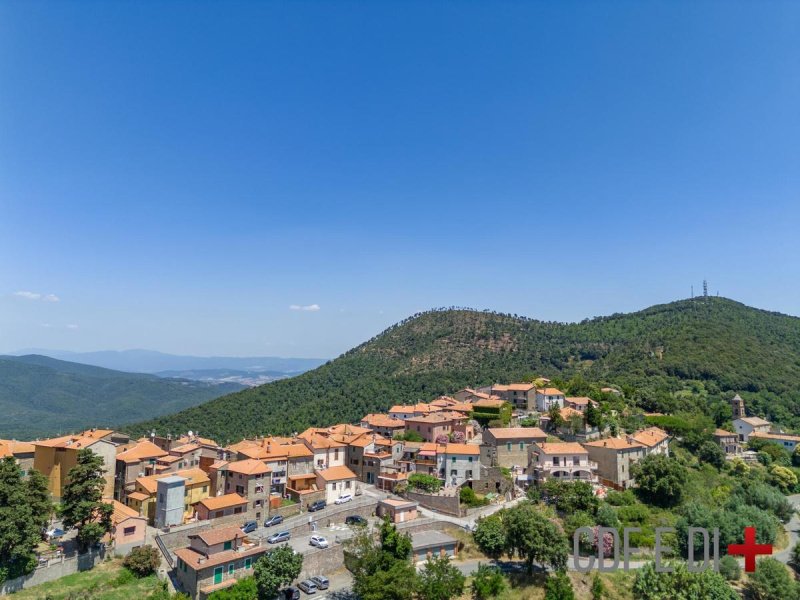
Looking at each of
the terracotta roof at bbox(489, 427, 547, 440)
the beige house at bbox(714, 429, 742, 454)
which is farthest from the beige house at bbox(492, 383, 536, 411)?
the beige house at bbox(714, 429, 742, 454)

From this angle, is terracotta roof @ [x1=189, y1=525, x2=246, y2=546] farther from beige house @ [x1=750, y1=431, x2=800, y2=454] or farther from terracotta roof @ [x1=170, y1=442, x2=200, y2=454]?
beige house @ [x1=750, y1=431, x2=800, y2=454]

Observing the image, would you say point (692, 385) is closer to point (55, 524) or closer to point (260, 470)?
point (260, 470)

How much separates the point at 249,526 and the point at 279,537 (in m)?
3.73

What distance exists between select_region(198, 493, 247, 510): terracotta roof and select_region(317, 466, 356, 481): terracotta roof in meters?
8.87

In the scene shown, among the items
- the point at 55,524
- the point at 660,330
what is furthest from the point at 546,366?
the point at 55,524

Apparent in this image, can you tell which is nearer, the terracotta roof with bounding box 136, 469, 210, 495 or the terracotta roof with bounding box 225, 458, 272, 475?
the terracotta roof with bounding box 136, 469, 210, 495

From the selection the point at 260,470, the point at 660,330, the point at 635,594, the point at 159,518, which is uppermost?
the point at 660,330

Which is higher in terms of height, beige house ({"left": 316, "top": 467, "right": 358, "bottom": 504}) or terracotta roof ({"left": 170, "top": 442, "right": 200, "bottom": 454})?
terracotta roof ({"left": 170, "top": 442, "right": 200, "bottom": 454})

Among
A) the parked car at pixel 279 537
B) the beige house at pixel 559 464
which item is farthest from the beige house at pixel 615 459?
the parked car at pixel 279 537

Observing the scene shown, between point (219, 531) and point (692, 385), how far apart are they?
99856 millimetres

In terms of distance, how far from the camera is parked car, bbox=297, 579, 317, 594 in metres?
35.9

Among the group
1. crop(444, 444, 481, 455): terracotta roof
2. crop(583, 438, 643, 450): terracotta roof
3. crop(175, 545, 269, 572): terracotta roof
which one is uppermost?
crop(583, 438, 643, 450): terracotta roof

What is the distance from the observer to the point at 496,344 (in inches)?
6029

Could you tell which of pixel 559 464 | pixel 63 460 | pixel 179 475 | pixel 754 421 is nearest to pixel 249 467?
pixel 179 475
